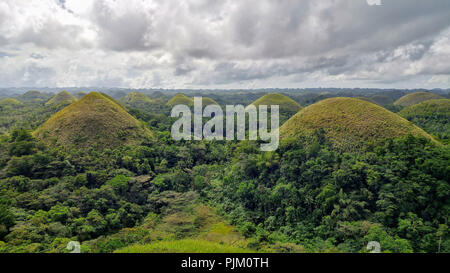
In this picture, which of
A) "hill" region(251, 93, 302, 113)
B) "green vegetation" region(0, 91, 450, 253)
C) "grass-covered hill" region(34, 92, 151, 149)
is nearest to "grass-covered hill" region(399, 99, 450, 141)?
"green vegetation" region(0, 91, 450, 253)

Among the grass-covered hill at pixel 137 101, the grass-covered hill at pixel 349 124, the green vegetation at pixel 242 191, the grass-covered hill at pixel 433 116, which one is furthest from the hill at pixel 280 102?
the grass-covered hill at pixel 137 101

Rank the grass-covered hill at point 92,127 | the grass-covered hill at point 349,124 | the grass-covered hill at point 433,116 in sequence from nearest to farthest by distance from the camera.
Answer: the grass-covered hill at point 349,124
the grass-covered hill at point 92,127
the grass-covered hill at point 433,116

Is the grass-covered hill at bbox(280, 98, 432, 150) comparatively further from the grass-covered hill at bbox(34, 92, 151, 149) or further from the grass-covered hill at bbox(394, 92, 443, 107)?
the grass-covered hill at bbox(394, 92, 443, 107)

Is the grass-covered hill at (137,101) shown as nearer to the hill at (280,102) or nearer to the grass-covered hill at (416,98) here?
the hill at (280,102)

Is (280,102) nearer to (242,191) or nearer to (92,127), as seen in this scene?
(92,127)
